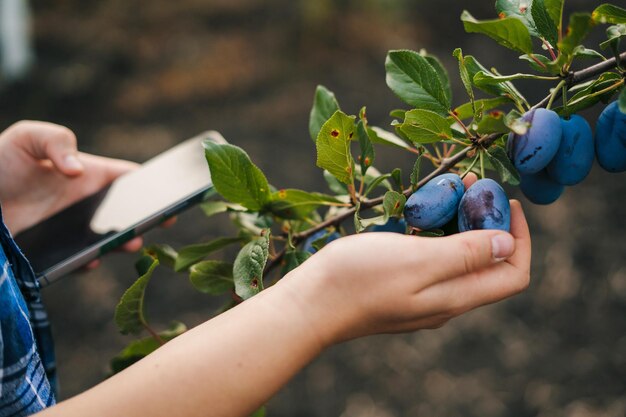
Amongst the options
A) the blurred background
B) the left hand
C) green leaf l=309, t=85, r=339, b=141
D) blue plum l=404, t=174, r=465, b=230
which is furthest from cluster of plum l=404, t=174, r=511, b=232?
the blurred background

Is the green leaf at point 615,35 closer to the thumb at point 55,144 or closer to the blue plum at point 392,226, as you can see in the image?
the blue plum at point 392,226

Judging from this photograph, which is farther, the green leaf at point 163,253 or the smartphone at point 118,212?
the smartphone at point 118,212

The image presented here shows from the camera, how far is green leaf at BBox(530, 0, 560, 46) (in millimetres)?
605

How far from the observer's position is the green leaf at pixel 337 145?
626mm

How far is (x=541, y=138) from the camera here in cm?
57

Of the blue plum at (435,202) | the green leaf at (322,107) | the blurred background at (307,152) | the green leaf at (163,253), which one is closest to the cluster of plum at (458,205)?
the blue plum at (435,202)

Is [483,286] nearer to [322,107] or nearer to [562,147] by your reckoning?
[562,147]

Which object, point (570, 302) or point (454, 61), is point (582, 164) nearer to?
point (570, 302)

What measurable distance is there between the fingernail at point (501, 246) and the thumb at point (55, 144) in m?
0.76

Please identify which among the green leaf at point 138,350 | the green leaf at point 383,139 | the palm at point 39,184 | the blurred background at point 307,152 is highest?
the green leaf at point 383,139

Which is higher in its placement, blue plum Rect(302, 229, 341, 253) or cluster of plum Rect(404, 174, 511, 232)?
cluster of plum Rect(404, 174, 511, 232)

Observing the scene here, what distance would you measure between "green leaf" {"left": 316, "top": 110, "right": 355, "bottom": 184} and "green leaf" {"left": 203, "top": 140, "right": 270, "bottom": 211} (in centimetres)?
8

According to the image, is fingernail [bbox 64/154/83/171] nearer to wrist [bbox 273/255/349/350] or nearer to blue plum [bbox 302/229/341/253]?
blue plum [bbox 302/229/341/253]

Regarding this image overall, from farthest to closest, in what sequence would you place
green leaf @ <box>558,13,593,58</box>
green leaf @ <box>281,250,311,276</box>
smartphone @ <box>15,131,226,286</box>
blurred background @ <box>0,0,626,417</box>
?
blurred background @ <box>0,0,626,417</box> → smartphone @ <box>15,131,226,286</box> → green leaf @ <box>281,250,311,276</box> → green leaf @ <box>558,13,593,58</box>
